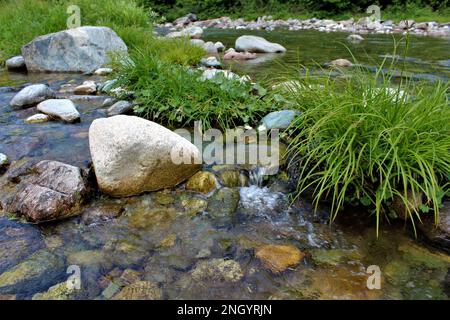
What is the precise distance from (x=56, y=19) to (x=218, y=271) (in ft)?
22.8

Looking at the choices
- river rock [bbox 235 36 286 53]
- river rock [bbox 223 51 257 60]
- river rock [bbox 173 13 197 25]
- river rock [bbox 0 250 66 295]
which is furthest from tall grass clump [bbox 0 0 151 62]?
river rock [bbox 173 13 197 25]

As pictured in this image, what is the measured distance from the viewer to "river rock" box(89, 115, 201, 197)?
2523 millimetres

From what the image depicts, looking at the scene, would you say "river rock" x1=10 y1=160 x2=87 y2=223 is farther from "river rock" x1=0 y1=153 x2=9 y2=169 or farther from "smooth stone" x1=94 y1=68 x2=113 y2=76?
"smooth stone" x1=94 y1=68 x2=113 y2=76

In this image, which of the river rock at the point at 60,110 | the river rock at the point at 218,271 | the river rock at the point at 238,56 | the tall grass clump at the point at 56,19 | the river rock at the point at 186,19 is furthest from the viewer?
the river rock at the point at 186,19

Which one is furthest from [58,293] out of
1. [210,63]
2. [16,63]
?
[16,63]

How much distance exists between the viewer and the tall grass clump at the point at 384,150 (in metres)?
2.12

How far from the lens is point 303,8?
1919 centimetres

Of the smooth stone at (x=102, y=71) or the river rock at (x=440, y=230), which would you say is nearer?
the river rock at (x=440, y=230)

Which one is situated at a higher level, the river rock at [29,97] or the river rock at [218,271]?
the river rock at [29,97]

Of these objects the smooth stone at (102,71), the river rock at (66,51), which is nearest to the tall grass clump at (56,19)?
the river rock at (66,51)

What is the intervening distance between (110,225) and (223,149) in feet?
4.01

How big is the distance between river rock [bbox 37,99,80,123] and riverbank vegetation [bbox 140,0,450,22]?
918 centimetres

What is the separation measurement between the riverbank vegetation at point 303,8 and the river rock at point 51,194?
10.8 metres

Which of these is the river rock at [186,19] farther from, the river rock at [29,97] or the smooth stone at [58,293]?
the smooth stone at [58,293]
